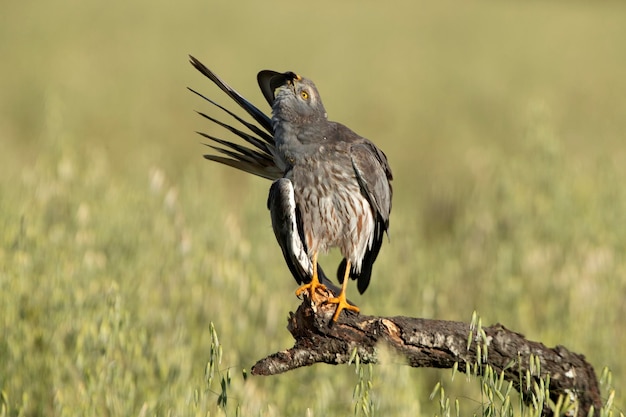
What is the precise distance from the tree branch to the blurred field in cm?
24

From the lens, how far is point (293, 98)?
5.60 metres

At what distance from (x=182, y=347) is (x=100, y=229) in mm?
2223

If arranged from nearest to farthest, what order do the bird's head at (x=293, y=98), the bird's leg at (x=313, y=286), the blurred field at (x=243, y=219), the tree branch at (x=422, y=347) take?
the tree branch at (x=422, y=347) < the bird's leg at (x=313, y=286) < the bird's head at (x=293, y=98) < the blurred field at (x=243, y=219)

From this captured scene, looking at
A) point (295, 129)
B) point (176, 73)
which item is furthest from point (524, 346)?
point (176, 73)

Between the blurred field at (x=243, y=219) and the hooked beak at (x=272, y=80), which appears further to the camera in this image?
the blurred field at (x=243, y=219)

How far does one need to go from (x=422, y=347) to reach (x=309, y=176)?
1.46 m

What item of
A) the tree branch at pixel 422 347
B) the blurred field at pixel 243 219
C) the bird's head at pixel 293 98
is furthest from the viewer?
the blurred field at pixel 243 219

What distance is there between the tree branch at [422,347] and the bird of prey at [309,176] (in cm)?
68

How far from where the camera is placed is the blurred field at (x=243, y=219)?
7.08m

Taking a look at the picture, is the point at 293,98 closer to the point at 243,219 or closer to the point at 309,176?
the point at 309,176

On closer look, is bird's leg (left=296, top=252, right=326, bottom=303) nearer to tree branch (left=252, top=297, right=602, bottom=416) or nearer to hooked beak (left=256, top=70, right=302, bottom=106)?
tree branch (left=252, top=297, right=602, bottom=416)

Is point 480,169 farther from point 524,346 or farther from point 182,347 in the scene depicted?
point 524,346

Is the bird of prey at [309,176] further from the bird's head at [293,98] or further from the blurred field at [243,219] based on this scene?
the blurred field at [243,219]

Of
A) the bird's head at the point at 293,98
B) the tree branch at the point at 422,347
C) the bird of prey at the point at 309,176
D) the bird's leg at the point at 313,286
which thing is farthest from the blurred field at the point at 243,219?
the bird's head at the point at 293,98
